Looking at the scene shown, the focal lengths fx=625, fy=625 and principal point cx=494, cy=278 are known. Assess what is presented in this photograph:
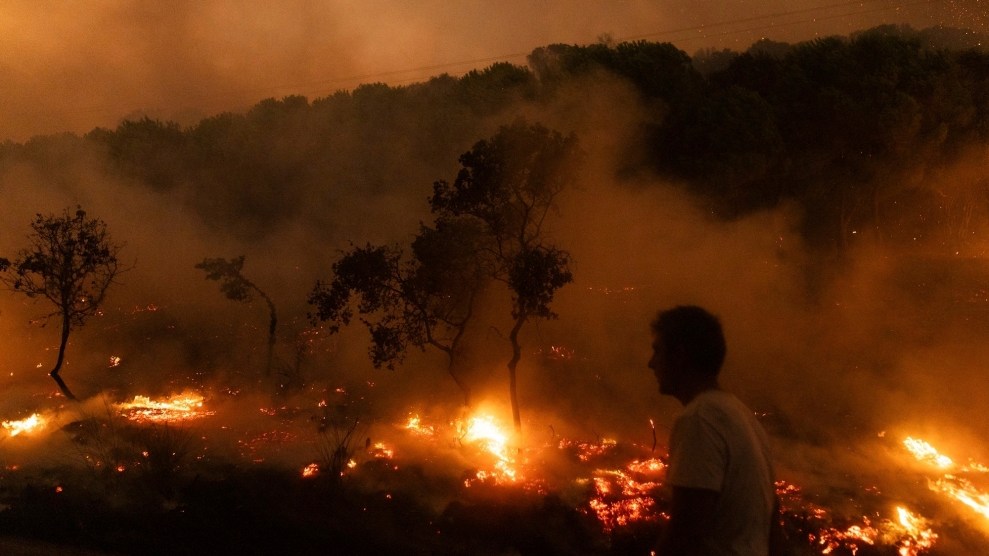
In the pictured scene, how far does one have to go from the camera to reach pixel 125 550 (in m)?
5.46

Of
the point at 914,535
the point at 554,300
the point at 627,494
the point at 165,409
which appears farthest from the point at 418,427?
the point at 914,535

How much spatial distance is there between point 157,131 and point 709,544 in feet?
70.5

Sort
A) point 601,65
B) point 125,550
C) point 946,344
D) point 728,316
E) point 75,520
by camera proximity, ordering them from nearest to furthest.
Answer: point 125,550 → point 75,520 → point 946,344 → point 728,316 → point 601,65

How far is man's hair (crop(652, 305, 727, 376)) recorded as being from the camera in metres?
2.24

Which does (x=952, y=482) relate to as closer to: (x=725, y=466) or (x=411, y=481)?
(x=411, y=481)

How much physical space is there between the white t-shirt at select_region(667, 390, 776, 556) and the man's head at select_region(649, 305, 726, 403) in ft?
0.46

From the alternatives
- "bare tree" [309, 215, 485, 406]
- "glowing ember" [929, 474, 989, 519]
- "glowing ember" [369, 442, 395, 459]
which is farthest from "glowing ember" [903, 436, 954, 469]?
"glowing ember" [369, 442, 395, 459]

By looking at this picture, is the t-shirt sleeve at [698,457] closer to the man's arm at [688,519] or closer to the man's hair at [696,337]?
the man's arm at [688,519]

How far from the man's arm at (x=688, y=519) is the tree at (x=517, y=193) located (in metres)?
5.16

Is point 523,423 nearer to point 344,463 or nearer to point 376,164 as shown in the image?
point 344,463

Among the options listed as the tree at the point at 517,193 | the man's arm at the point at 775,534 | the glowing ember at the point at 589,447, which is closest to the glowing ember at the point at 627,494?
the glowing ember at the point at 589,447

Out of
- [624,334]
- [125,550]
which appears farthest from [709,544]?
[624,334]

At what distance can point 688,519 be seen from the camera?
1.96m

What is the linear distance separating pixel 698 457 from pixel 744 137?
38.4ft
